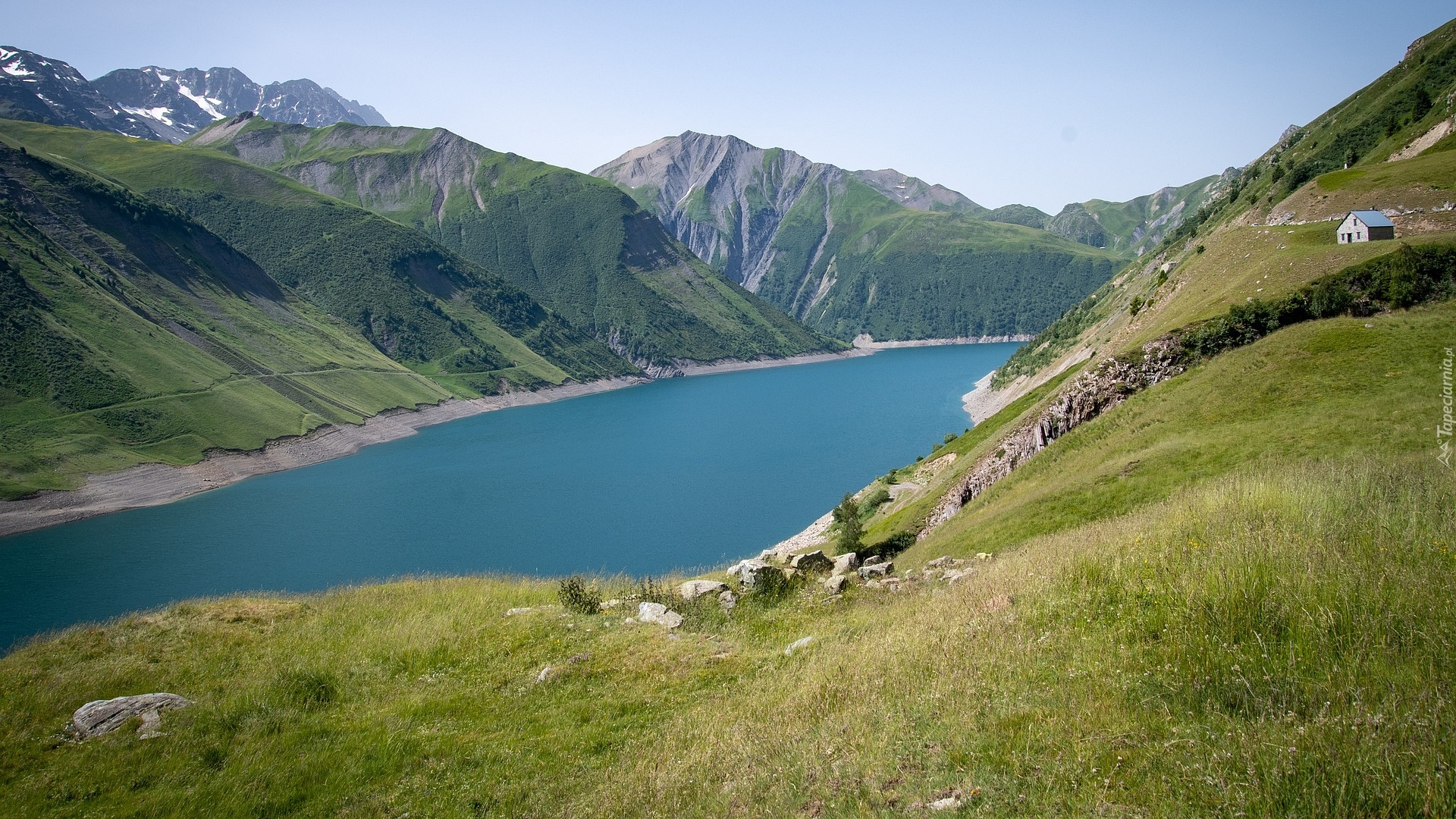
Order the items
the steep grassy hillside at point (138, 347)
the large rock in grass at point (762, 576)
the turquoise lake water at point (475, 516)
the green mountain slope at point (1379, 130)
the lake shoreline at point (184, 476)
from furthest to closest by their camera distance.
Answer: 1. the steep grassy hillside at point (138, 347)
2. the lake shoreline at point (184, 476)
3. the turquoise lake water at point (475, 516)
4. the green mountain slope at point (1379, 130)
5. the large rock in grass at point (762, 576)

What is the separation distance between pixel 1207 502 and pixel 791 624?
7959 millimetres

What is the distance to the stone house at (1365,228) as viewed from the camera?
34.1m

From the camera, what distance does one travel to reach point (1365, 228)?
3425cm

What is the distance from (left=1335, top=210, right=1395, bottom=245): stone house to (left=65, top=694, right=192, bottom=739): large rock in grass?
1811 inches

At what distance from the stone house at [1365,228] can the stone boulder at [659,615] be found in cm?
3742

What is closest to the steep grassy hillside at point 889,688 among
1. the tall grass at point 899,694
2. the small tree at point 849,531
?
the tall grass at point 899,694

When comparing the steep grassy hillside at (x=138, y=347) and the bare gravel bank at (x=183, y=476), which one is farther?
the steep grassy hillside at (x=138, y=347)

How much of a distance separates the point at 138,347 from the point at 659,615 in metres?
143

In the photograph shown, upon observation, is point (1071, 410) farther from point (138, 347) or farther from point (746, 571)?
point (138, 347)

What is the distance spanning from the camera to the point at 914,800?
648 centimetres

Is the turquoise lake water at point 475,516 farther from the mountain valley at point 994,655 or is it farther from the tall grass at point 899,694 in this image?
the tall grass at point 899,694

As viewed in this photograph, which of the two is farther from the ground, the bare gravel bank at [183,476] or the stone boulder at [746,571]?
the stone boulder at [746,571]

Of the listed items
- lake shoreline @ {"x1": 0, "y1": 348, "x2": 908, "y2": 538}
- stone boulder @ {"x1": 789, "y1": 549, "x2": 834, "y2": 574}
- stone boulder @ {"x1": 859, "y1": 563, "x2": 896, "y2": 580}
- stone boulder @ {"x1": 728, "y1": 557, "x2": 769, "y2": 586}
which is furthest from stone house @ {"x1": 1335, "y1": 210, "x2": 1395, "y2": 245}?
lake shoreline @ {"x1": 0, "y1": 348, "x2": 908, "y2": 538}

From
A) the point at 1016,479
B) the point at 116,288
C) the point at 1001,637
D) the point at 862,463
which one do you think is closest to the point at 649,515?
the point at 862,463
